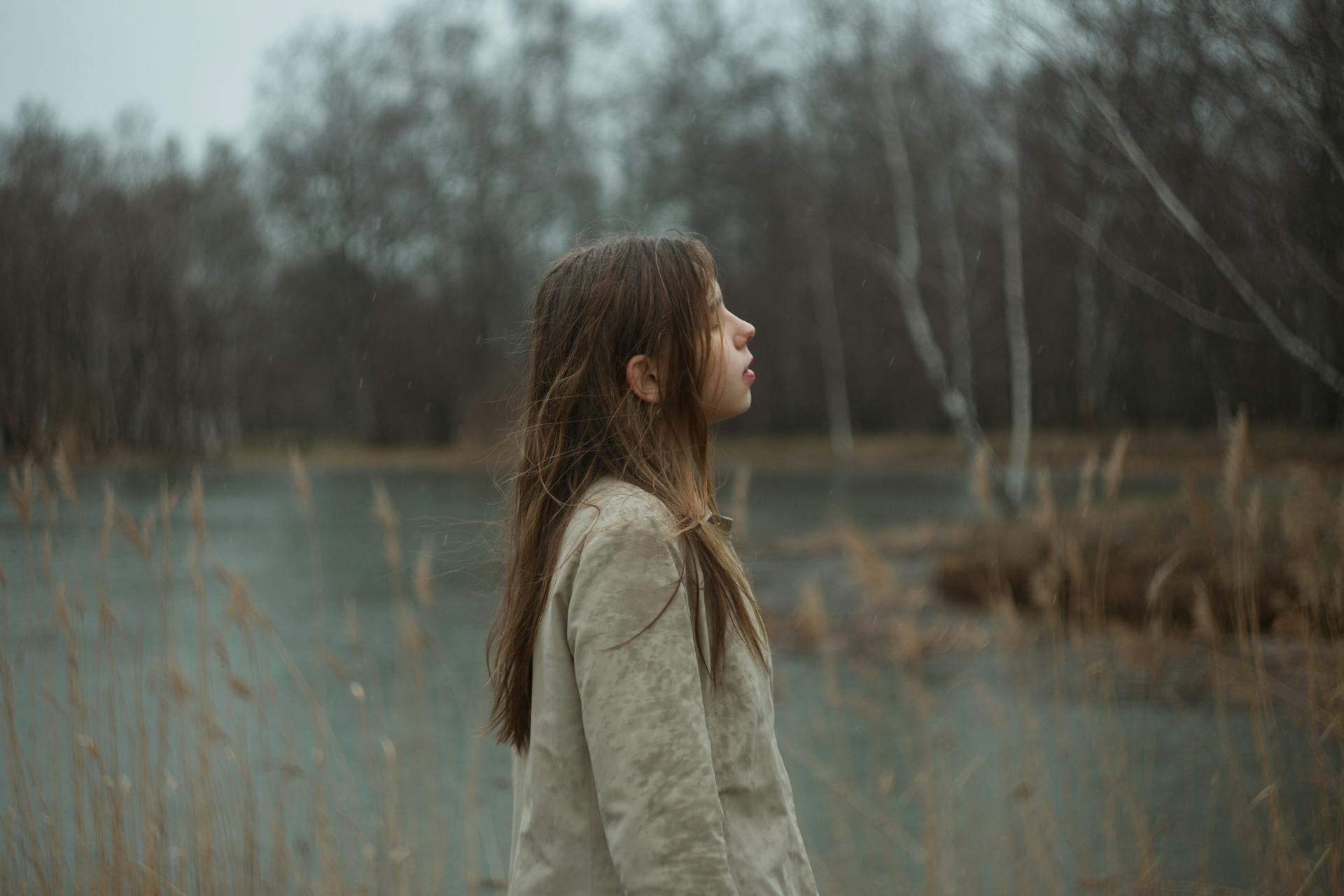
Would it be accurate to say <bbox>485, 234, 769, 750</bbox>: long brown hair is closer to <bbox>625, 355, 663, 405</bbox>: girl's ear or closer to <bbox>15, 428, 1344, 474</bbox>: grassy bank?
<bbox>625, 355, 663, 405</bbox>: girl's ear

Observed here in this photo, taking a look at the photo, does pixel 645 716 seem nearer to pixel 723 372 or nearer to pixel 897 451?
pixel 723 372

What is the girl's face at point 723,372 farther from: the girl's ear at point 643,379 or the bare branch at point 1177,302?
the bare branch at point 1177,302

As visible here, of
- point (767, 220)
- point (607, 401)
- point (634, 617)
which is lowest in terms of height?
point (634, 617)

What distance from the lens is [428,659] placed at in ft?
25.3

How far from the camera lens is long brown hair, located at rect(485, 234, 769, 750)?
4.68ft

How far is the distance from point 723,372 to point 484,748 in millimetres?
5007

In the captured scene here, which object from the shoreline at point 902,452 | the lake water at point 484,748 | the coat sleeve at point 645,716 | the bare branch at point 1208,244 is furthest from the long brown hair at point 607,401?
the shoreline at point 902,452

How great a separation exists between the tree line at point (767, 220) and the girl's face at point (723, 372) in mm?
348

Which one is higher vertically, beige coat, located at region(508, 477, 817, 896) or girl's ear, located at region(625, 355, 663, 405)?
girl's ear, located at region(625, 355, 663, 405)

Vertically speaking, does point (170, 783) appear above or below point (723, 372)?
below

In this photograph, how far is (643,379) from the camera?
1.44m

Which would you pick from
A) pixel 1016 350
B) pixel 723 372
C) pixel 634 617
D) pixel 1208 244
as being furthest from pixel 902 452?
pixel 634 617

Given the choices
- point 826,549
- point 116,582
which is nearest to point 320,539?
point 116,582

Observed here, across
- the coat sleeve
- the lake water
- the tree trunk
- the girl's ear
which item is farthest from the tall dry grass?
the tree trunk
